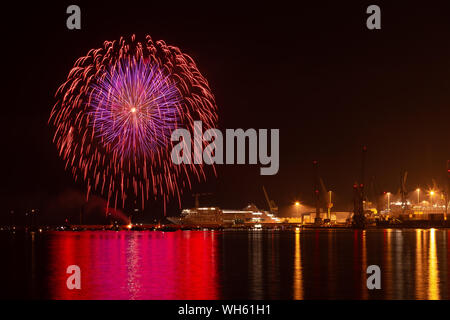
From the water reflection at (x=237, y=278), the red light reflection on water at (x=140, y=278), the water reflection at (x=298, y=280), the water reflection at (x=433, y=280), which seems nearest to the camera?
the water reflection at (x=433, y=280)

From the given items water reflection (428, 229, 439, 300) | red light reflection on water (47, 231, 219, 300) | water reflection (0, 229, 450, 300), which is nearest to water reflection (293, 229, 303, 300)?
water reflection (0, 229, 450, 300)

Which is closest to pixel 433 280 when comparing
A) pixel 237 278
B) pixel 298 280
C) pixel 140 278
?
pixel 298 280

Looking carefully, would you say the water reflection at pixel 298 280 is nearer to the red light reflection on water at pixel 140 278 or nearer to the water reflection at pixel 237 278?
the water reflection at pixel 237 278

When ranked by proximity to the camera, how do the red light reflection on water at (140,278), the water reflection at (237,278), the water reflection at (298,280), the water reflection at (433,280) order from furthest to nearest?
the water reflection at (237,278) → the red light reflection on water at (140,278) → the water reflection at (298,280) → the water reflection at (433,280)

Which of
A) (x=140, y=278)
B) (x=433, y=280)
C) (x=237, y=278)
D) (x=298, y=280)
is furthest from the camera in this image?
(x=237, y=278)

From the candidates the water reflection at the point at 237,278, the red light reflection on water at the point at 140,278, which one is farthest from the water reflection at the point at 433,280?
the red light reflection on water at the point at 140,278

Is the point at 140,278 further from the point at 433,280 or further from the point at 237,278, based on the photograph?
the point at 433,280

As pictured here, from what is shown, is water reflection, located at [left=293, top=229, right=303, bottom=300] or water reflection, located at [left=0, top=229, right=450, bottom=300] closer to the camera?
water reflection, located at [left=293, top=229, right=303, bottom=300]

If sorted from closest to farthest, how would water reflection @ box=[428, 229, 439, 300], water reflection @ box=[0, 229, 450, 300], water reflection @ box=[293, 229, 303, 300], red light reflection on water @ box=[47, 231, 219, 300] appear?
water reflection @ box=[428, 229, 439, 300]
water reflection @ box=[293, 229, 303, 300]
red light reflection on water @ box=[47, 231, 219, 300]
water reflection @ box=[0, 229, 450, 300]

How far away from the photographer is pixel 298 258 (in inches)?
2144

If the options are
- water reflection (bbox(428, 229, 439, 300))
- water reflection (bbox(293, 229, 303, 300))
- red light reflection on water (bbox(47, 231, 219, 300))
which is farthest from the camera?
red light reflection on water (bbox(47, 231, 219, 300))

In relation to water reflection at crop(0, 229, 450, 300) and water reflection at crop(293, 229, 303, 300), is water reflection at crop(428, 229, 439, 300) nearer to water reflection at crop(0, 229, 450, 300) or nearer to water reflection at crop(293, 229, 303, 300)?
water reflection at crop(0, 229, 450, 300)

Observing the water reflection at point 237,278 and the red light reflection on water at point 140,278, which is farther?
the water reflection at point 237,278
